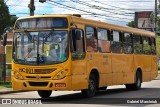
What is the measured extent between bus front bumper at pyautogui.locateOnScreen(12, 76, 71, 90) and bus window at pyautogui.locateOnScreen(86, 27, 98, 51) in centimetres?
213

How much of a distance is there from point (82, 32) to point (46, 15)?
154 centimetres

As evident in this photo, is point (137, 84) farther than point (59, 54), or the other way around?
point (137, 84)

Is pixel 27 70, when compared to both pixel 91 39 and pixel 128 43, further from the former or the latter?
pixel 128 43

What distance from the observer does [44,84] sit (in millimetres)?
16688

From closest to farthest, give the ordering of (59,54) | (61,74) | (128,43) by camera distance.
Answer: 1. (61,74)
2. (59,54)
3. (128,43)

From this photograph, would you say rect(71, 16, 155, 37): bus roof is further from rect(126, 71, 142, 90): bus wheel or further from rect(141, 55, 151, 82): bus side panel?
rect(126, 71, 142, 90): bus wheel

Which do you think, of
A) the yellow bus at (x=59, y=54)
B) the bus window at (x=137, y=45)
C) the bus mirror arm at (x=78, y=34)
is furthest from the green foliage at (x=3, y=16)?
the bus mirror arm at (x=78, y=34)

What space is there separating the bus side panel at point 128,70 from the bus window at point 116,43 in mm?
793

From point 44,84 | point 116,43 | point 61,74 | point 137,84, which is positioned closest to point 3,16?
point 137,84

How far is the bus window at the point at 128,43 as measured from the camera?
22256mm

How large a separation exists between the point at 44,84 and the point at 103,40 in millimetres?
4070

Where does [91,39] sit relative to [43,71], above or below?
above

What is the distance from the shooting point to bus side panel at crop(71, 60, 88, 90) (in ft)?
55.4

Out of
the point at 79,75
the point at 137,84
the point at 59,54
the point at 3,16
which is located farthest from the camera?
the point at 3,16
